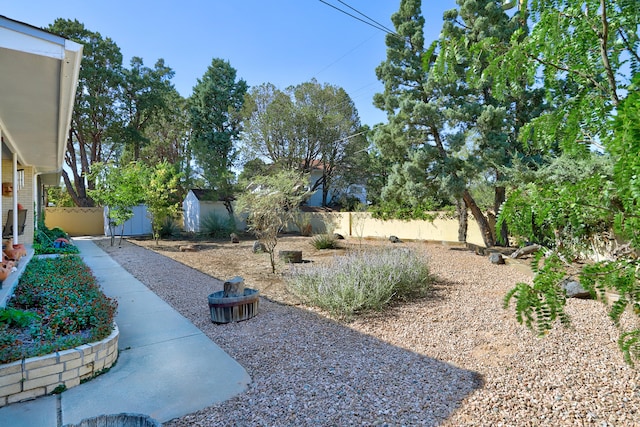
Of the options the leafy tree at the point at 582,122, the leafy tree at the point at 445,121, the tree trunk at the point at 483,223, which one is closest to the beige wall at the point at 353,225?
the tree trunk at the point at 483,223

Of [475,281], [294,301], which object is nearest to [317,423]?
[294,301]

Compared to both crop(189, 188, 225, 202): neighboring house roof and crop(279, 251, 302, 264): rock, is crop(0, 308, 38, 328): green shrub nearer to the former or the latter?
crop(279, 251, 302, 264): rock

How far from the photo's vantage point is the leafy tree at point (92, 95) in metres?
18.1

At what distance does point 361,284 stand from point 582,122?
3.67 m

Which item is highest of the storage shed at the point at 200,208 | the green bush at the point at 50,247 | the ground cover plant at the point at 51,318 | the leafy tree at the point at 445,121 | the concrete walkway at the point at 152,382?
the leafy tree at the point at 445,121

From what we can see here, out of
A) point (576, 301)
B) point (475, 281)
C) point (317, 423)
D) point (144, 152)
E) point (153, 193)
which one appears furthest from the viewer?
point (144, 152)

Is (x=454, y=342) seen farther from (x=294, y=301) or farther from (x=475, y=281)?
(x=475, y=281)

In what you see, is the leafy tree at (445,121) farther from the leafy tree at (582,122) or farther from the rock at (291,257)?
the leafy tree at (582,122)

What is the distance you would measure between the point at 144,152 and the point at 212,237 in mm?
13061

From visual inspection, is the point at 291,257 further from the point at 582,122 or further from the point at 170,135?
the point at 170,135

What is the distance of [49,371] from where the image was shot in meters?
2.67

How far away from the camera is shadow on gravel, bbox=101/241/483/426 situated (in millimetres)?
2398

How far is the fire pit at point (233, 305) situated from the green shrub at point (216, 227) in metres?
13.0

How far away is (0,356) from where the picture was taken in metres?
2.54
